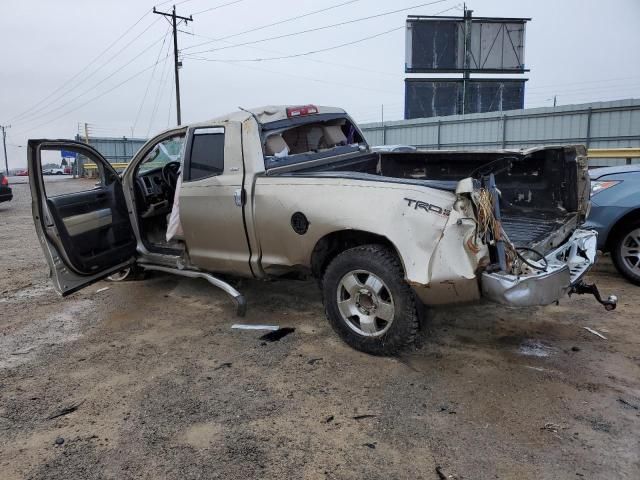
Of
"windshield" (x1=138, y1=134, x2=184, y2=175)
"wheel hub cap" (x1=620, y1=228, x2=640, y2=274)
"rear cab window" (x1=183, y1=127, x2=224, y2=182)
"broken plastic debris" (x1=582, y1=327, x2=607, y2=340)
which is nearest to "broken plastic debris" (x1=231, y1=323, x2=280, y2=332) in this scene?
"rear cab window" (x1=183, y1=127, x2=224, y2=182)

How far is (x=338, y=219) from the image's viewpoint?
374cm

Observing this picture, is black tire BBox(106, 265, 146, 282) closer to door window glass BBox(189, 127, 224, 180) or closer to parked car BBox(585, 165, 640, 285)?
door window glass BBox(189, 127, 224, 180)

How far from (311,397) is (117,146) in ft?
119

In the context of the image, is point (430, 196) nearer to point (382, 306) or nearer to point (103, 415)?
point (382, 306)

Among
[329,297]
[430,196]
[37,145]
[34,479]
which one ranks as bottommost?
[34,479]

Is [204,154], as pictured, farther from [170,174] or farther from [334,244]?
[334,244]

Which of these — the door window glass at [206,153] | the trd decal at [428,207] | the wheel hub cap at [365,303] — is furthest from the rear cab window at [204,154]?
the trd decal at [428,207]

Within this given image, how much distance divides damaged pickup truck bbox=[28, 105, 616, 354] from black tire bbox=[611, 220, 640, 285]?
1.24 metres

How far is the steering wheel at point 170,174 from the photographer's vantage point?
6035 mm

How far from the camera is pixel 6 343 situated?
441cm

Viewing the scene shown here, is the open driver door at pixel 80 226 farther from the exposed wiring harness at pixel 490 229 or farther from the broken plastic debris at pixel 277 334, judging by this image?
the exposed wiring harness at pixel 490 229

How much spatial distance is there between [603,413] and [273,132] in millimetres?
3257

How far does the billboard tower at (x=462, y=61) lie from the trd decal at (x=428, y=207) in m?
25.9

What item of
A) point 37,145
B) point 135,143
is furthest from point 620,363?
point 135,143
